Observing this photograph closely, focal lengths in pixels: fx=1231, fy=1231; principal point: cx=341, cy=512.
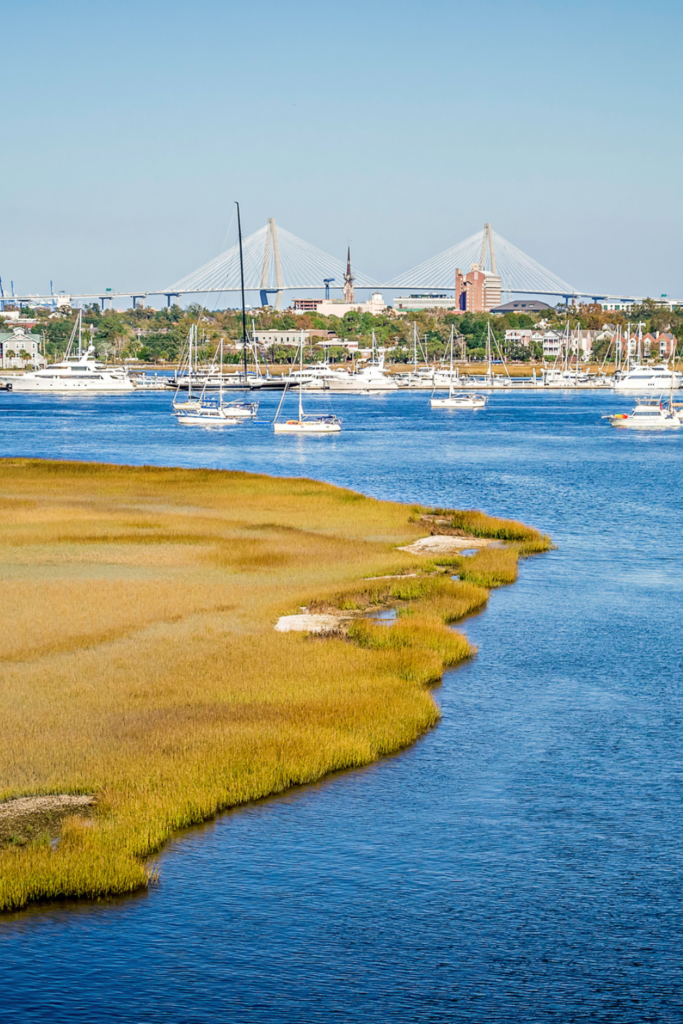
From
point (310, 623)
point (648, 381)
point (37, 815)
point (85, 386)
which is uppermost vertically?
point (85, 386)

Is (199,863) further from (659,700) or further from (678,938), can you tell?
(659,700)

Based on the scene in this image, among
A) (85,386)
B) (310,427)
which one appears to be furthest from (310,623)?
(85,386)

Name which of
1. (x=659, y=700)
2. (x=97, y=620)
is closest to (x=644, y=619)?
(x=659, y=700)

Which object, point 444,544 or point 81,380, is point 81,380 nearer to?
point 81,380

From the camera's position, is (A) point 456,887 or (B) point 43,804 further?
(B) point 43,804

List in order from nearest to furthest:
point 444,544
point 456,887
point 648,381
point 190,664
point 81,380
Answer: point 456,887, point 190,664, point 444,544, point 648,381, point 81,380

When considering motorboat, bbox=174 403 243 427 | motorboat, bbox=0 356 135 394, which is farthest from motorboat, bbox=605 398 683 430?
motorboat, bbox=0 356 135 394
